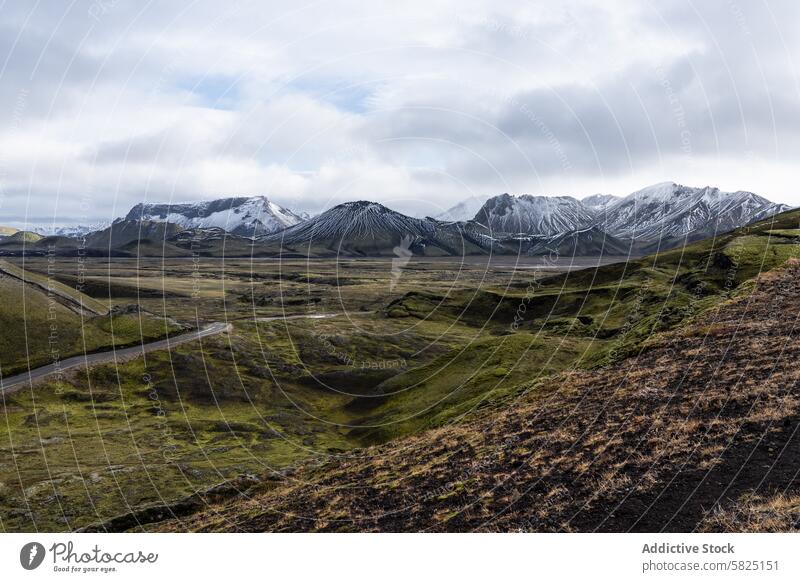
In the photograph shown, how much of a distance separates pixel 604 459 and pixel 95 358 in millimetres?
79454

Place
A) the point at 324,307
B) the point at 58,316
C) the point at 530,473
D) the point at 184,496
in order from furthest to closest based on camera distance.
Result: the point at 324,307 < the point at 58,316 < the point at 184,496 < the point at 530,473

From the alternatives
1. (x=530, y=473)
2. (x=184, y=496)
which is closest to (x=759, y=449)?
(x=530, y=473)

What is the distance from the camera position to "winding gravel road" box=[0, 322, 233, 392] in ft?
219

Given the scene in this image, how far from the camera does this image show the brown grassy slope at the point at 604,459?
1970 centimetres

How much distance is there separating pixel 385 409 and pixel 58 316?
60.8 m

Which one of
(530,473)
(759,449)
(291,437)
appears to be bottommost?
(291,437)

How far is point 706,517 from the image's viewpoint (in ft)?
57.9

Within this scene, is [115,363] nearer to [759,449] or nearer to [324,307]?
[759,449]
